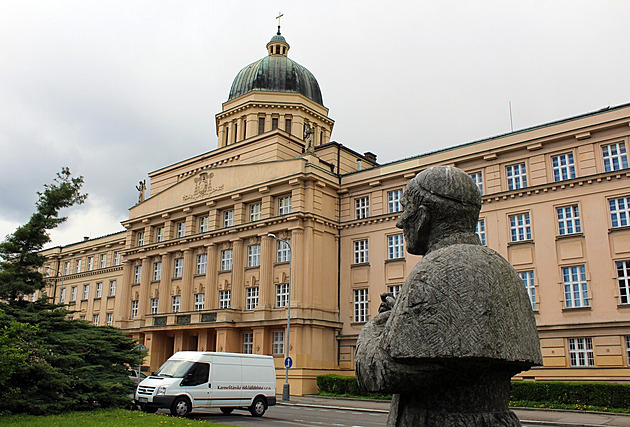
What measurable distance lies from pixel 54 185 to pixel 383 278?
69.0 feet

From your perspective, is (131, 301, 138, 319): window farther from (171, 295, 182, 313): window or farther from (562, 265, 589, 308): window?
(562, 265, 589, 308): window

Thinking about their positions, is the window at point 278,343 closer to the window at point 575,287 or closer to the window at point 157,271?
the window at point 157,271

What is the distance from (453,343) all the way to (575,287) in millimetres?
29240

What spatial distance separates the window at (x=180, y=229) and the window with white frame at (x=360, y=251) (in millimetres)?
15529

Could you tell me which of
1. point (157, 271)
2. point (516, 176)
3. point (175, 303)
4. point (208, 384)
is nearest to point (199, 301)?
point (175, 303)

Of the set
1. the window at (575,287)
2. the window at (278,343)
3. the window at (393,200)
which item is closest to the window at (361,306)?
the window at (278,343)

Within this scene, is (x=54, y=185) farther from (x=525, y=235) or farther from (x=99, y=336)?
(x=525, y=235)

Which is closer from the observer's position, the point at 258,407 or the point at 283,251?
the point at 258,407

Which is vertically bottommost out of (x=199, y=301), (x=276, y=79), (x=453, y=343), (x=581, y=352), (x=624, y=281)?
(x=453, y=343)

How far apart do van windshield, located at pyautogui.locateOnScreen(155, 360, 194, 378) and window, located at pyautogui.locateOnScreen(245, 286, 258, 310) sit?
16844 millimetres

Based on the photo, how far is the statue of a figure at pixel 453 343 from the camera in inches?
112

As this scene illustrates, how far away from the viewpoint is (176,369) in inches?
859

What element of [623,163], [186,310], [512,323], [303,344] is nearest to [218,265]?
[186,310]

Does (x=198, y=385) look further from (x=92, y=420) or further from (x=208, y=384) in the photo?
(x=92, y=420)
